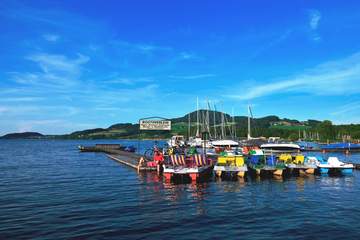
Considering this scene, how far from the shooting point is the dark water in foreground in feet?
70.9

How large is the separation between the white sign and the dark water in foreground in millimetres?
20159

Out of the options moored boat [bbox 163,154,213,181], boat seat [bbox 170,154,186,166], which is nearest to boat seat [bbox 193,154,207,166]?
moored boat [bbox 163,154,213,181]

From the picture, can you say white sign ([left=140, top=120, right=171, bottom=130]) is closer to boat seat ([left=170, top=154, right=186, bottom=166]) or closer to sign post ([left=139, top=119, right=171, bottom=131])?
sign post ([left=139, top=119, right=171, bottom=131])

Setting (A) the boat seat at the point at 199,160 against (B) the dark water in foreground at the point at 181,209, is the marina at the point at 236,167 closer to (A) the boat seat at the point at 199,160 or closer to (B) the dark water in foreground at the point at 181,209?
(A) the boat seat at the point at 199,160

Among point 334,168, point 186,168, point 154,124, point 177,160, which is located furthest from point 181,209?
point 154,124

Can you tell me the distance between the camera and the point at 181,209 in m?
28.0

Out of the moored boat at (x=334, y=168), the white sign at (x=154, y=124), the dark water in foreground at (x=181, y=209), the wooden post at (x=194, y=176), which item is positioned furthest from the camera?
the white sign at (x=154, y=124)

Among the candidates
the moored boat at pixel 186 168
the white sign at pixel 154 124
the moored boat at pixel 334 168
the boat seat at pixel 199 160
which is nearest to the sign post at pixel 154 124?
the white sign at pixel 154 124

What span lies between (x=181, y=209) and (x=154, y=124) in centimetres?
3696

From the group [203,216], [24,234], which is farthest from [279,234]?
[24,234]

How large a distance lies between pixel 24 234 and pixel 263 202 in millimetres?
18369

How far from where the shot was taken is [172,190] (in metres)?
37.0

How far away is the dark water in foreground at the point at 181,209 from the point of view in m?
21.6

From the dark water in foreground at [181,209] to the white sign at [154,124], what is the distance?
20.2m
